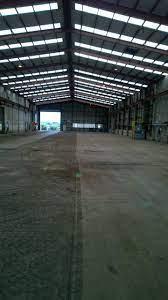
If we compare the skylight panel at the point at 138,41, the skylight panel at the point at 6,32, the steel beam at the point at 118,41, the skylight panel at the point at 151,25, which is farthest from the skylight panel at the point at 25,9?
the skylight panel at the point at 138,41

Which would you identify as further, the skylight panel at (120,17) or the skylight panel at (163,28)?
the skylight panel at (163,28)

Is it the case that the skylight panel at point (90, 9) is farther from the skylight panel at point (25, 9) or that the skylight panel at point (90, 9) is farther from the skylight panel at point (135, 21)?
the skylight panel at point (25, 9)

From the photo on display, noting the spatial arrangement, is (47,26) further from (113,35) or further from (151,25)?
(151,25)

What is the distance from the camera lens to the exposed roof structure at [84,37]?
1165 cm

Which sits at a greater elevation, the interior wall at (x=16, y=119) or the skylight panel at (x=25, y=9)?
the skylight panel at (x=25, y=9)

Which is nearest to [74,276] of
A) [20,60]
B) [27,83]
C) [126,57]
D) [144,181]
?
[144,181]

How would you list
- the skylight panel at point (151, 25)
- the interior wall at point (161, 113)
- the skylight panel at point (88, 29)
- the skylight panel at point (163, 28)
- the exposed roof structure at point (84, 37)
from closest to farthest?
the exposed roof structure at point (84, 37)
the skylight panel at point (151, 25)
the skylight panel at point (163, 28)
the skylight panel at point (88, 29)
the interior wall at point (161, 113)

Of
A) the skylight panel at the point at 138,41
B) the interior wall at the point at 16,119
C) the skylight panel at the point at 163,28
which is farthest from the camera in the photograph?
the interior wall at the point at 16,119

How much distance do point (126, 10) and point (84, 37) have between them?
596cm

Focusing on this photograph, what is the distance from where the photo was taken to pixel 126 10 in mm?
11555

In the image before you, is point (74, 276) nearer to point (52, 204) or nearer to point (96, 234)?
point (96, 234)

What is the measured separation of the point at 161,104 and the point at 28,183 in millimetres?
22730

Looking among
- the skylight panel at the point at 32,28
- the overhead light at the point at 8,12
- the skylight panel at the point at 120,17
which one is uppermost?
the skylight panel at the point at 32,28

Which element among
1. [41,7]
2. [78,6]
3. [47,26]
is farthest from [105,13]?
[47,26]
